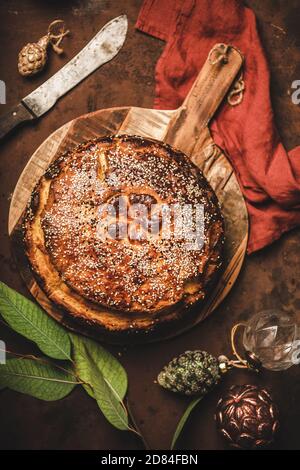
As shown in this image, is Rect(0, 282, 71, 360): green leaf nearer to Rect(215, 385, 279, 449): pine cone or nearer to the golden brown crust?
the golden brown crust

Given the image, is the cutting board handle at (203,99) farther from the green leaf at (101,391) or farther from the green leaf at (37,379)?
the green leaf at (37,379)

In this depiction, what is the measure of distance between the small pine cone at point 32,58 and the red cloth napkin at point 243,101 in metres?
0.46

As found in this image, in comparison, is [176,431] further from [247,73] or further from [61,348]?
[247,73]

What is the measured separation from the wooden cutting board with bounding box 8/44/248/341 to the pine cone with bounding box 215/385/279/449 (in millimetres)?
377

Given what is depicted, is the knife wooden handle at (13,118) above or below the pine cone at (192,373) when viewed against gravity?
above

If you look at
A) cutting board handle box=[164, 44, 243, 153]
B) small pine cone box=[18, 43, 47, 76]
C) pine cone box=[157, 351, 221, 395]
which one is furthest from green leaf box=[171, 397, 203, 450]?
small pine cone box=[18, 43, 47, 76]

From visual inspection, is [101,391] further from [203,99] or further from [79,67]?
[79,67]

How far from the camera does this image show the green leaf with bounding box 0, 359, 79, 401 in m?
2.07

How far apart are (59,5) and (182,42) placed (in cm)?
62

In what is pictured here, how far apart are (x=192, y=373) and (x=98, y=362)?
407 millimetres

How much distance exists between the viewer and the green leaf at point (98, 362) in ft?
7.08

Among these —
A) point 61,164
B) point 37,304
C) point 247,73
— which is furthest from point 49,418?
point 247,73

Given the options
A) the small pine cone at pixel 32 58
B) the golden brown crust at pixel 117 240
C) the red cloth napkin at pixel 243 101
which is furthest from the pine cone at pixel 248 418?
the small pine cone at pixel 32 58
